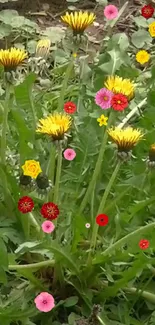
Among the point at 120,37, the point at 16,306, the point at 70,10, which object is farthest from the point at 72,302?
the point at 70,10

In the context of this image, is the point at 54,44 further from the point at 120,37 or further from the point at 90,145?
the point at 90,145

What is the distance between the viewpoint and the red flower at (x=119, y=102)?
1918 millimetres

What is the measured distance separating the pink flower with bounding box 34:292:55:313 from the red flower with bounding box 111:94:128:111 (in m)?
0.50

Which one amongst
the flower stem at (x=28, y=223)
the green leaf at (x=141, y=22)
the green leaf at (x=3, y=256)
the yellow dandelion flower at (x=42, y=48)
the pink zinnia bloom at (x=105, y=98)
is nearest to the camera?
the green leaf at (x=3, y=256)

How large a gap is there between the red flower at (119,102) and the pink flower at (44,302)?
50 centimetres

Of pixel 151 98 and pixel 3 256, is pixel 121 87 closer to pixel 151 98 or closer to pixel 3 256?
pixel 151 98

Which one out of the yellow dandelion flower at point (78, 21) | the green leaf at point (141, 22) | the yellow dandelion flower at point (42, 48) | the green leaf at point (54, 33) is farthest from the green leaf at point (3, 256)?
the green leaf at point (141, 22)

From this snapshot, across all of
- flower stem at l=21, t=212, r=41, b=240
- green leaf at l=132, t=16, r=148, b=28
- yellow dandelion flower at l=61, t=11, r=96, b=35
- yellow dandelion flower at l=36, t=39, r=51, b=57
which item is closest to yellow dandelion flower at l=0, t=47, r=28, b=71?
yellow dandelion flower at l=61, t=11, r=96, b=35

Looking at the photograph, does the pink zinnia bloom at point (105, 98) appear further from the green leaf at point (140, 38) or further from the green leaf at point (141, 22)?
the green leaf at point (141, 22)

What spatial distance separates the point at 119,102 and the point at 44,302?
527 millimetres

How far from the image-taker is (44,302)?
1.96 metres

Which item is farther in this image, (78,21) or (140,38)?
(140,38)

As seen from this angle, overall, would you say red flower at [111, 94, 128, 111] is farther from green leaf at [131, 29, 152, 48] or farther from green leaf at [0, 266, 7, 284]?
green leaf at [131, 29, 152, 48]

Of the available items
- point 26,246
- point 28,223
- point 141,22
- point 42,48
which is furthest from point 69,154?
point 141,22
